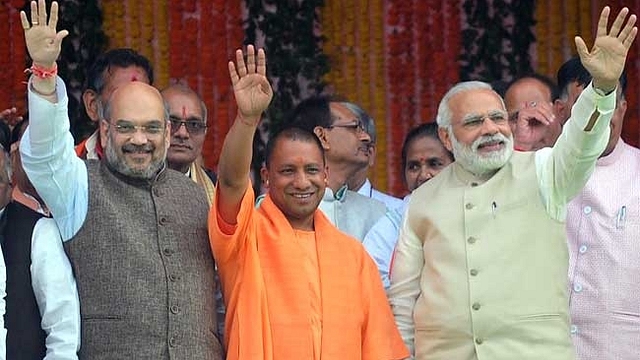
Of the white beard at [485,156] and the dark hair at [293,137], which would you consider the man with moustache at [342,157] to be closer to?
the dark hair at [293,137]

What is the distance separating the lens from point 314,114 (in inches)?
264

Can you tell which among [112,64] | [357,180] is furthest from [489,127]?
[112,64]

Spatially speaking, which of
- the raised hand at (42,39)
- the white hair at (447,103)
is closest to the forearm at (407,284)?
the white hair at (447,103)

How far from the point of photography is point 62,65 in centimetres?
816

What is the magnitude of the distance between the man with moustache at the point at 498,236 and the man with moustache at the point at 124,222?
78 cm

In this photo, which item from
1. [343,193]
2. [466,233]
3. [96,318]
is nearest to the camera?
[96,318]

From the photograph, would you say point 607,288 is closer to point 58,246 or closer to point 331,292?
point 331,292

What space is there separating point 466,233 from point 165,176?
110 cm

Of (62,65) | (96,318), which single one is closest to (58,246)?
(96,318)

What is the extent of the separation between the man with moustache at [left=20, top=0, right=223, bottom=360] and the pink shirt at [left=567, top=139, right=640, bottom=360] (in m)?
1.39

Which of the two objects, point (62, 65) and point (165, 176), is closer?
point (165, 176)

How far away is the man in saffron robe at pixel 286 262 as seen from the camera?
16.4 feet

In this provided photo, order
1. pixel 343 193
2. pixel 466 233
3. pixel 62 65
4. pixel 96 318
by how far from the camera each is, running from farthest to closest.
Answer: pixel 62 65, pixel 343 193, pixel 466 233, pixel 96 318

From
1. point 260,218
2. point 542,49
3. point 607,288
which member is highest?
point 542,49
